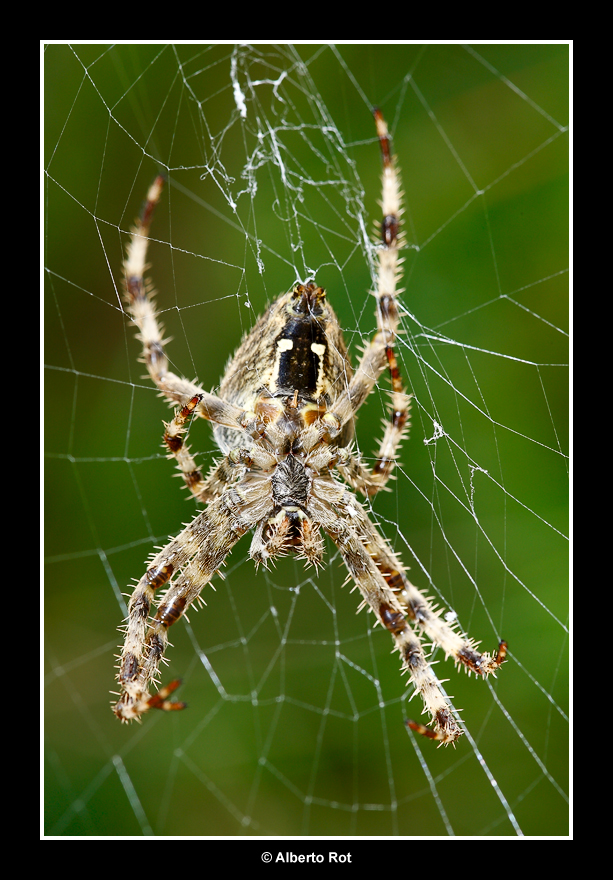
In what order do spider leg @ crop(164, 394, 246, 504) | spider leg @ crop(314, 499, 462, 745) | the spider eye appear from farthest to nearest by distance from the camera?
spider leg @ crop(314, 499, 462, 745), spider leg @ crop(164, 394, 246, 504), the spider eye

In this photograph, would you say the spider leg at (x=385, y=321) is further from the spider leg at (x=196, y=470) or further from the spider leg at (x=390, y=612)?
the spider leg at (x=196, y=470)

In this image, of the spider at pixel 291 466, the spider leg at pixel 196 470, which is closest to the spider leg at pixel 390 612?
the spider at pixel 291 466

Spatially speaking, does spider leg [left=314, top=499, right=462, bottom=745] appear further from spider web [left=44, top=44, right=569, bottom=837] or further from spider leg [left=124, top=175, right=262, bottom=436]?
spider leg [left=124, top=175, right=262, bottom=436]

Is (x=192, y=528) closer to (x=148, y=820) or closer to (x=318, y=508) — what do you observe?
(x=318, y=508)

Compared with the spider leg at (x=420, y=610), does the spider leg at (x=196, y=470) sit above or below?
above

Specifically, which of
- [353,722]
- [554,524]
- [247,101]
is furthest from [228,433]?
[353,722]

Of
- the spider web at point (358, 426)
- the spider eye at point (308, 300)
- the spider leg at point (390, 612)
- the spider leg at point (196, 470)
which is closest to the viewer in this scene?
the spider eye at point (308, 300)

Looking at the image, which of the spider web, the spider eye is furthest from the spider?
the spider web
